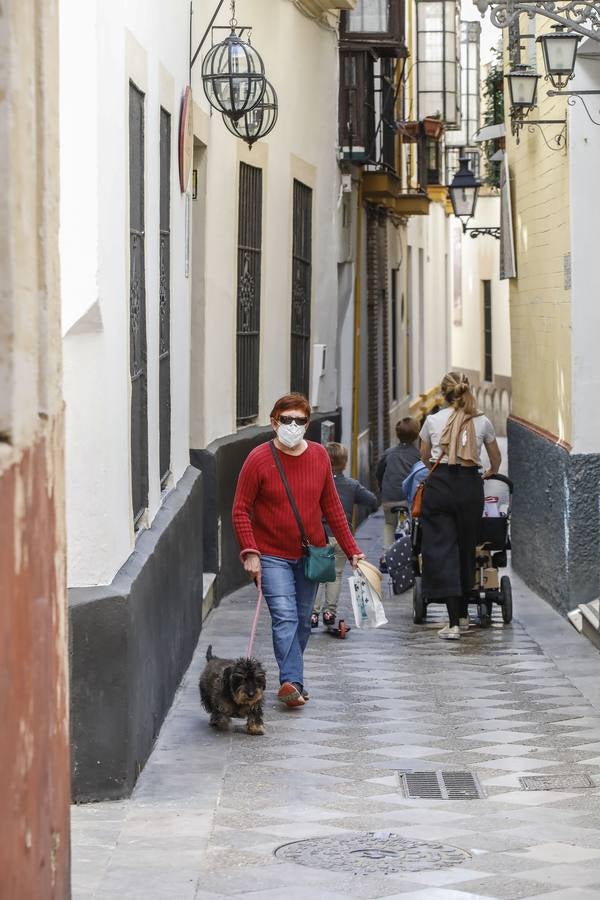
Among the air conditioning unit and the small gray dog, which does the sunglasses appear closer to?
the small gray dog

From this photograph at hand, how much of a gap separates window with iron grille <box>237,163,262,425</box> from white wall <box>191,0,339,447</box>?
0.46ft

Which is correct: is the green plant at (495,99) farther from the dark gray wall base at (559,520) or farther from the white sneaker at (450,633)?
the white sneaker at (450,633)

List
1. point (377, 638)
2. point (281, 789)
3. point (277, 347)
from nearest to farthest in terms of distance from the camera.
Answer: point (281, 789) → point (377, 638) → point (277, 347)

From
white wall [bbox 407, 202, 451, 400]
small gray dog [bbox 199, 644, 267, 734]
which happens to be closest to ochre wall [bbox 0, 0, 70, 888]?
small gray dog [bbox 199, 644, 267, 734]

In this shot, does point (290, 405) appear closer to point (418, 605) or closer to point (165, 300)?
point (165, 300)

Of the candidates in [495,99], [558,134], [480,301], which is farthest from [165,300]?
[480,301]

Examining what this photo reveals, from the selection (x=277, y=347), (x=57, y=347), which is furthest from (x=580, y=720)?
(x=277, y=347)

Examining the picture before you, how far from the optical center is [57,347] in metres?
4.79

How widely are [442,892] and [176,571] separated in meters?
3.92

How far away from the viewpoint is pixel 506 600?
40.6ft

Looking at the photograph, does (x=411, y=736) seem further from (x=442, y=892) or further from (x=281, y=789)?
(x=442, y=892)

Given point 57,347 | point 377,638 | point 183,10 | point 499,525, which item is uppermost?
point 183,10

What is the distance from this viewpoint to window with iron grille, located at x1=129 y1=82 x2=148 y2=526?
26.1ft

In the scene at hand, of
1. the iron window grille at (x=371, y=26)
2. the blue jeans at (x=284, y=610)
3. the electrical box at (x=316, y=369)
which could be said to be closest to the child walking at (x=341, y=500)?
the blue jeans at (x=284, y=610)
